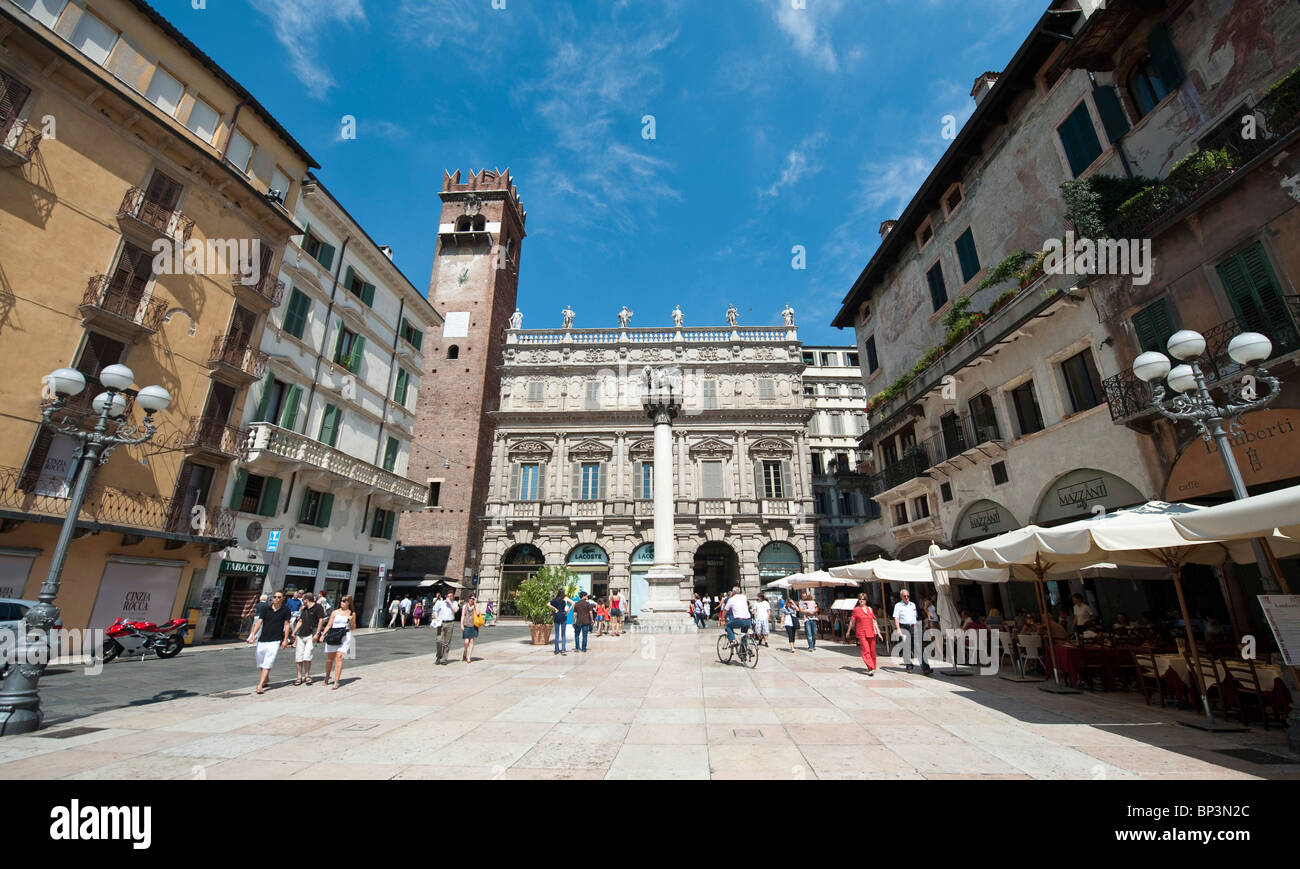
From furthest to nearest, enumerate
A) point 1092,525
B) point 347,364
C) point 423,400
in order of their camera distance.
A: point 423,400, point 347,364, point 1092,525

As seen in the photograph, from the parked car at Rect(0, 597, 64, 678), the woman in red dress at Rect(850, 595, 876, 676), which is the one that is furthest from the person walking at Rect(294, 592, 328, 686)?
the woman in red dress at Rect(850, 595, 876, 676)

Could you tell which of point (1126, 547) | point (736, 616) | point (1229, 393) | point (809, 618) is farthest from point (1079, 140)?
point (736, 616)

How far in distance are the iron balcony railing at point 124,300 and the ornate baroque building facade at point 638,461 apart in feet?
70.5

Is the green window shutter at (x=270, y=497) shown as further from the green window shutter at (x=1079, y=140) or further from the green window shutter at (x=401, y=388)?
the green window shutter at (x=1079, y=140)

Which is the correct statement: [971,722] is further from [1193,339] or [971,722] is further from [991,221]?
[991,221]

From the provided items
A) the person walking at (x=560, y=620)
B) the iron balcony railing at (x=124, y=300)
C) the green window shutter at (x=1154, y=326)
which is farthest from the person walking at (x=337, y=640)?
the green window shutter at (x=1154, y=326)

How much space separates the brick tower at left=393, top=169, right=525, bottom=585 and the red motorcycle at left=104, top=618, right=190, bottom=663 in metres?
19.4

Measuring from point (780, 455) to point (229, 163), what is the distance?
102ft

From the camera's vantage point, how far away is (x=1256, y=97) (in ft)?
35.0

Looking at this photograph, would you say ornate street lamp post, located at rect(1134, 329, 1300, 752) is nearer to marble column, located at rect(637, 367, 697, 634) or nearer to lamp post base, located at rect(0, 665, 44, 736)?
lamp post base, located at rect(0, 665, 44, 736)

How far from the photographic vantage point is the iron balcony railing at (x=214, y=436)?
1758cm

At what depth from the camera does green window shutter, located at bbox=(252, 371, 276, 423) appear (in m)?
20.3
